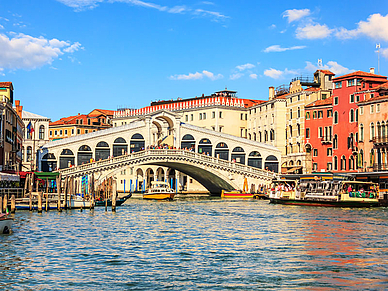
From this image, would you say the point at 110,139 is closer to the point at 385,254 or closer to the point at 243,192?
the point at 243,192

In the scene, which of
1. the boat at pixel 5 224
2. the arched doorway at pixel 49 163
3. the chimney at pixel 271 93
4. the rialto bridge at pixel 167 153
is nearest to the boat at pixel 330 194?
the rialto bridge at pixel 167 153

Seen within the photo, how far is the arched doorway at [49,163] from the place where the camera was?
5641 centimetres

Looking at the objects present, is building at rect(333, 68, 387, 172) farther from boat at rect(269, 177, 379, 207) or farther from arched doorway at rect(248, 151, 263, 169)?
boat at rect(269, 177, 379, 207)

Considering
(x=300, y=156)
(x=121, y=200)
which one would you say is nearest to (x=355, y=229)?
(x=121, y=200)

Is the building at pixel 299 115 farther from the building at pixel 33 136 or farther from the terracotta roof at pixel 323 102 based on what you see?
the building at pixel 33 136

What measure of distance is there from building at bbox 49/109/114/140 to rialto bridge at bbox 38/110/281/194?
78.0 ft

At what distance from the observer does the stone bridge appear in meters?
53.6

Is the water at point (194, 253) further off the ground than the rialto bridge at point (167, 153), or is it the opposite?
the rialto bridge at point (167, 153)

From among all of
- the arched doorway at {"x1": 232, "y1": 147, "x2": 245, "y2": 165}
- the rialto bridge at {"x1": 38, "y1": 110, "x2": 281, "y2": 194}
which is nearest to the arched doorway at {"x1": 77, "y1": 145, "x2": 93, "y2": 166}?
the rialto bridge at {"x1": 38, "y1": 110, "x2": 281, "y2": 194}

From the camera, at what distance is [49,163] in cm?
5666

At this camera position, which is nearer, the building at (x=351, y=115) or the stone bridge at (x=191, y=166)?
the building at (x=351, y=115)

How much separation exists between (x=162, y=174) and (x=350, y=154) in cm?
3107

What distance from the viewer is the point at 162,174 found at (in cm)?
8006

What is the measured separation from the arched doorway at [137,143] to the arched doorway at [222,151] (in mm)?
7312
